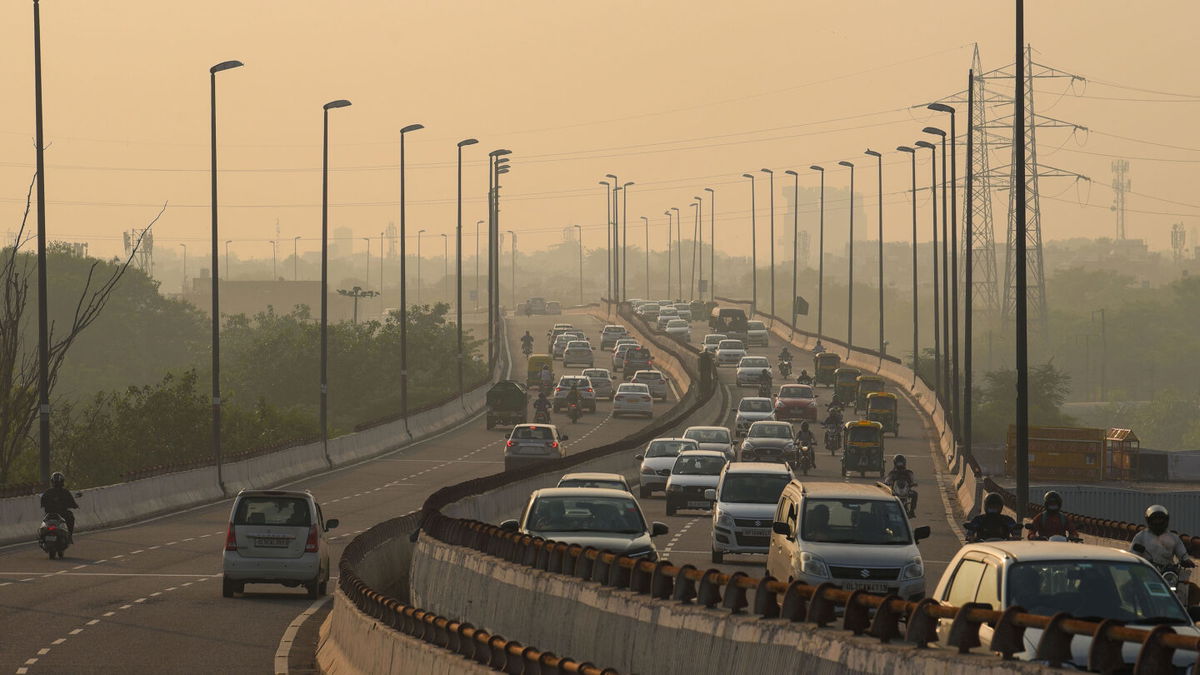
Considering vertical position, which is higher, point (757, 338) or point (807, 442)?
point (757, 338)

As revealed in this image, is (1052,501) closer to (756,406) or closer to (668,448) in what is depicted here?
(668,448)

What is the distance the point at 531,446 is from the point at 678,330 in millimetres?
85469

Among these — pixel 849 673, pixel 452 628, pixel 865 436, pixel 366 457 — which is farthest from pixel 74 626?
pixel 366 457

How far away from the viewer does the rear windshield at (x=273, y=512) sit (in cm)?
2975

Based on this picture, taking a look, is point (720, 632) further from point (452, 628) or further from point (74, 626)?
point (74, 626)

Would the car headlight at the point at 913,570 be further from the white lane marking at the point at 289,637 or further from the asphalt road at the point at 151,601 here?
the asphalt road at the point at 151,601

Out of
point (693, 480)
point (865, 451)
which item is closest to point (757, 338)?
point (865, 451)

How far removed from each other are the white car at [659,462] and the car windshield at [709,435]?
672 centimetres

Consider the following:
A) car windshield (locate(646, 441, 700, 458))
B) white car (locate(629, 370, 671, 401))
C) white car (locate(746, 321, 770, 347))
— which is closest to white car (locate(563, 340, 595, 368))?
white car (locate(746, 321, 770, 347))

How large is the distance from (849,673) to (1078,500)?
56.1m

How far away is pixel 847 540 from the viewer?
2508 cm

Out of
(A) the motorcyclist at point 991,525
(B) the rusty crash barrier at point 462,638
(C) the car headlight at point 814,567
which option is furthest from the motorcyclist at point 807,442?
(B) the rusty crash barrier at point 462,638

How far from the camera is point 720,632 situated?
14.7 meters

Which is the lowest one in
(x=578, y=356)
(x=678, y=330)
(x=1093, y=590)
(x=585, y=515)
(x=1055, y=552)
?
(x=585, y=515)
